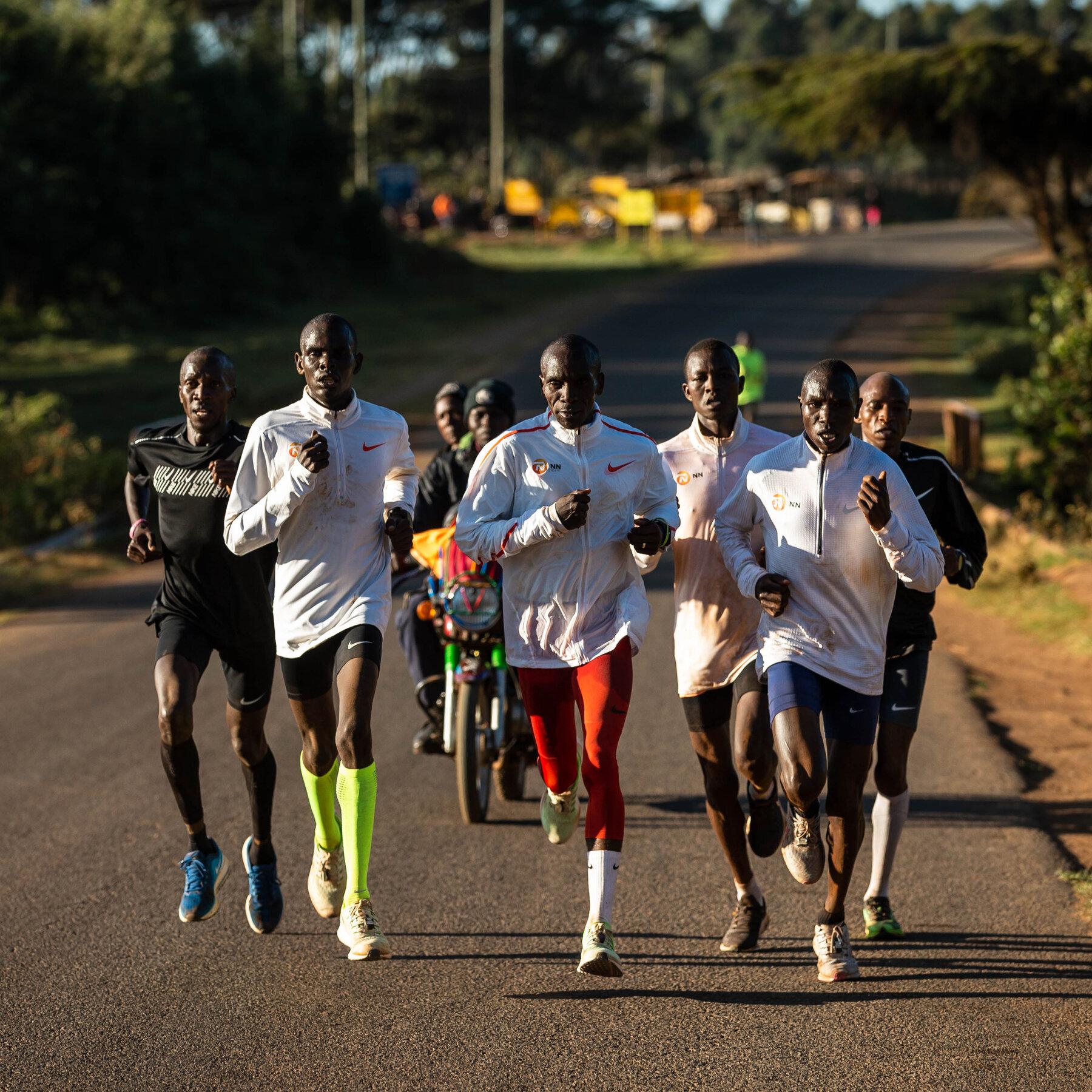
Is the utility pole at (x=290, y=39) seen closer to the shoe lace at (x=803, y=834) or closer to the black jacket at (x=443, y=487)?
the black jacket at (x=443, y=487)

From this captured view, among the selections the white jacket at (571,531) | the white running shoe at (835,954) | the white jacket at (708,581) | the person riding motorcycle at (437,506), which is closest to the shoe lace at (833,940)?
the white running shoe at (835,954)

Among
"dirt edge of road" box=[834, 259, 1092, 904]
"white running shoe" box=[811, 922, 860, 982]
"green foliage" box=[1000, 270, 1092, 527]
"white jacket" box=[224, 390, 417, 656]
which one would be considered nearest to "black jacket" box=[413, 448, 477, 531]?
"white jacket" box=[224, 390, 417, 656]

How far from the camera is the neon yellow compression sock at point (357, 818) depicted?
5.34 metres

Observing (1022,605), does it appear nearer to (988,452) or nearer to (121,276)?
(988,452)

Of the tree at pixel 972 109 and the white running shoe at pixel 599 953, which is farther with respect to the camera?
the tree at pixel 972 109

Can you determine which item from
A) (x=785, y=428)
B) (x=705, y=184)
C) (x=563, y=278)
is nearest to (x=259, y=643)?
(x=785, y=428)

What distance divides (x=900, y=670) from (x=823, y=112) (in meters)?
19.4

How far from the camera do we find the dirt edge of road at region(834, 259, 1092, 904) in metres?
7.41

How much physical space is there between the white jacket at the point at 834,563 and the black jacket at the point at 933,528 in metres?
0.45

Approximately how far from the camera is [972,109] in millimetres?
22828

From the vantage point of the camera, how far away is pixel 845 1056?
4.80 metres

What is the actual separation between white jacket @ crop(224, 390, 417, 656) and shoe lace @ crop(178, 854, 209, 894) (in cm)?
92

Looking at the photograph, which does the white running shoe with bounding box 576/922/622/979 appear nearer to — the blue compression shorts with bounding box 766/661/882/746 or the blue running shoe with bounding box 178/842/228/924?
the blue compression shorts with bounding box 766/661/882/746

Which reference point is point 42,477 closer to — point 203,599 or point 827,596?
point 203,599
